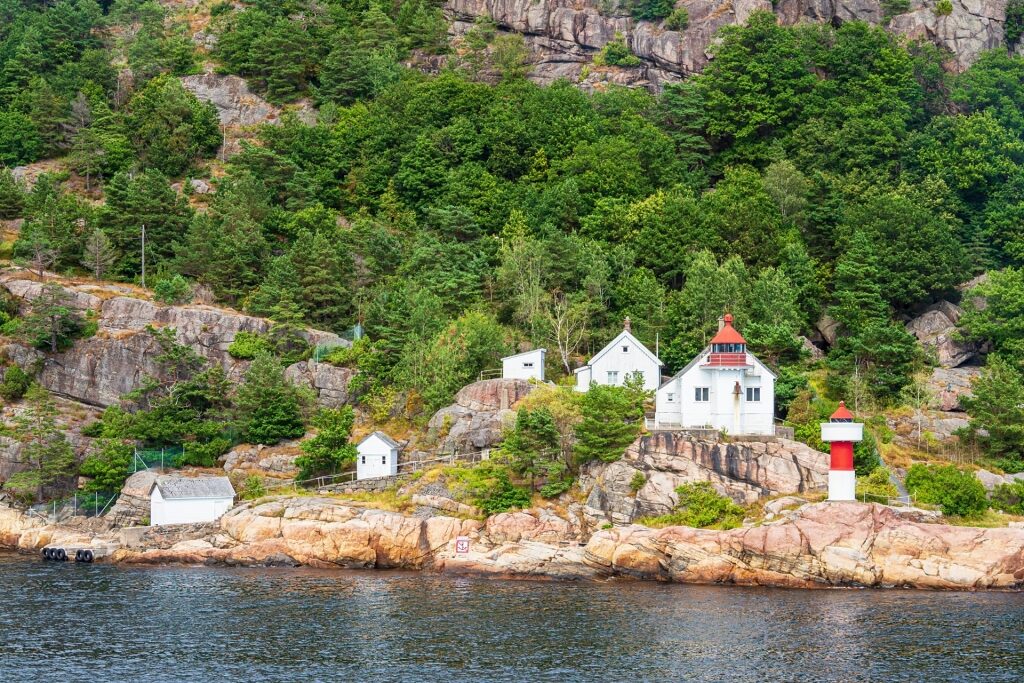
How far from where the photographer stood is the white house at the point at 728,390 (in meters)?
79.1

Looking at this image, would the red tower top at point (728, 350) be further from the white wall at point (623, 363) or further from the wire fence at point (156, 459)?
the wire fence at point (156, 459)

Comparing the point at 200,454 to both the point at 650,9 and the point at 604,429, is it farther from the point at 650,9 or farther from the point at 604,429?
the point at 650,9

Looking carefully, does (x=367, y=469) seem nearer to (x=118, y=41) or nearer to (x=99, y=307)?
(x=99, y=307)

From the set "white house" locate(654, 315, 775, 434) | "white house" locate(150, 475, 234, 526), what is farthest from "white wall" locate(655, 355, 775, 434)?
"white house" locate(150, 475, 234, 526)

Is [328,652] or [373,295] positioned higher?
[373,295]

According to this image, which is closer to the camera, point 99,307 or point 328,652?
point 328,652

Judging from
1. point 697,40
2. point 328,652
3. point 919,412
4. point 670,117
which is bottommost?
point 328,652

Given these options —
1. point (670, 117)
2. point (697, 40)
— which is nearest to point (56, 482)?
point (670, 117)

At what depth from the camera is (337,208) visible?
117m

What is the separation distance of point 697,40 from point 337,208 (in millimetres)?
44645

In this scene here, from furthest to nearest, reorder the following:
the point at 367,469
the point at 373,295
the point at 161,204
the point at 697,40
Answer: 1. the point at 697,40
2. the point at 161,204
3. the point at 373,295
4. the point at 367,469

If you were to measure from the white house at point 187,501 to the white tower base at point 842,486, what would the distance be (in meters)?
38.3

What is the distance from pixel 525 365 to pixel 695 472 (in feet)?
A: 57.7

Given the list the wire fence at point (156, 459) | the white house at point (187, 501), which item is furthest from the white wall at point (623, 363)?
the wire fence at point (156, 459)
